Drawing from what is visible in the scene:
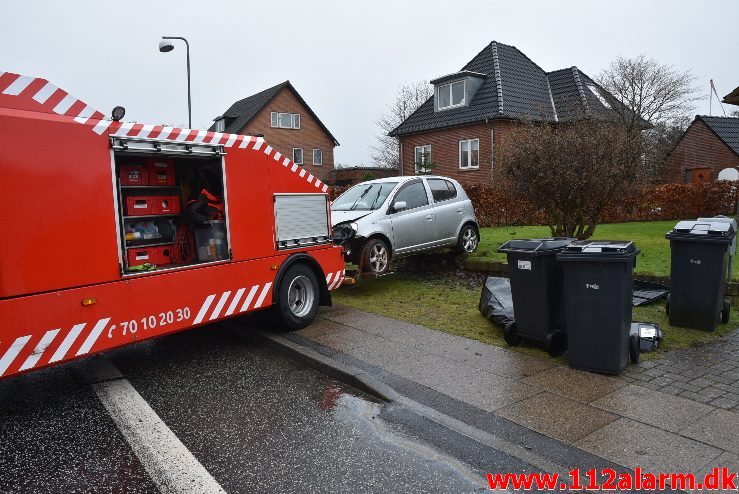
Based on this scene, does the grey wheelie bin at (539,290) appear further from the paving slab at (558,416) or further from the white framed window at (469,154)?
the white framed window at (469,154)

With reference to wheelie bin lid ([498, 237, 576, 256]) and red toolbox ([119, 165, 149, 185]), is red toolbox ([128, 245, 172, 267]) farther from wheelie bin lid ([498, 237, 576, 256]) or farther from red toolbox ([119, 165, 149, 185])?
wheelie bin lid ([498, 237, 576, 256])

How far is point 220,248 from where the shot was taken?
6156 millimetres

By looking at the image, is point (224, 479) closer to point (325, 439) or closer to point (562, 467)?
point (325, 439)

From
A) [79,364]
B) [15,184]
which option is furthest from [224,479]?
[79,364]

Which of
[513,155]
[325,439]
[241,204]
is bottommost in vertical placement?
[325,439]

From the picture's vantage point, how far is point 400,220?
372 inches

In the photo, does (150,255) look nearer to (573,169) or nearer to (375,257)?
(375,257)

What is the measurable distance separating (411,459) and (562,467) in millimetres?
954

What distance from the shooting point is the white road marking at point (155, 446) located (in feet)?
11.2

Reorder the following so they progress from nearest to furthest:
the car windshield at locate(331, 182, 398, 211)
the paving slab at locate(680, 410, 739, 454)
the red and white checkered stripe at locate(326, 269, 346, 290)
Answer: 1. the paving slab at locate(680, 410, 739, 454)
2. the red and white checkered stripe at locate(326, 269, 346, 290)
3. the car windshield at locate(331, 182, 398, 211)

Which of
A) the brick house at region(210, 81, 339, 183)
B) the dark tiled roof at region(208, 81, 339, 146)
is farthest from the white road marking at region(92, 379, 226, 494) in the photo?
the dark tiled roof at region(208, 81, 339, 146)

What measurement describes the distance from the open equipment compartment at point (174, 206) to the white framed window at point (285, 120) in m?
41.5

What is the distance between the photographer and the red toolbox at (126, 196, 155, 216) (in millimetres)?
6039

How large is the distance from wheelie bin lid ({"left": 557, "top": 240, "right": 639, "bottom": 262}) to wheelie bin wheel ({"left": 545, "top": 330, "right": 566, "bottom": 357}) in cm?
88
